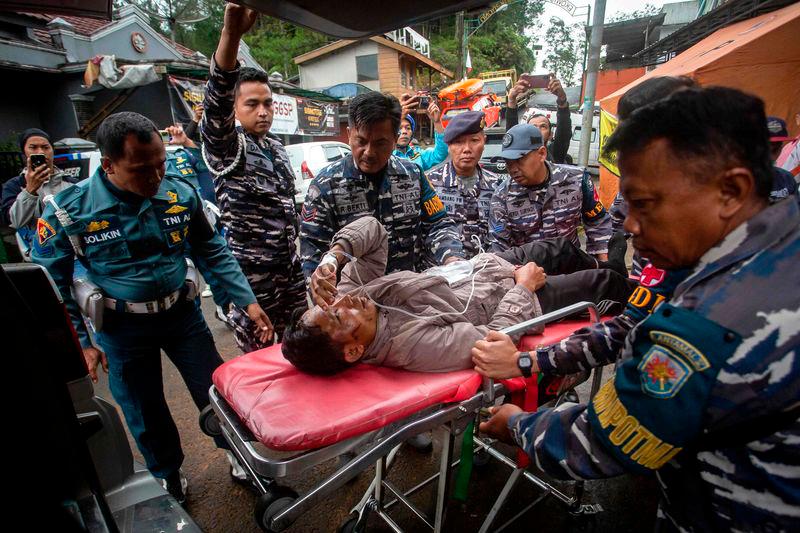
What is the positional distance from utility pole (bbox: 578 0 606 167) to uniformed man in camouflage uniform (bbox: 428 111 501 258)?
3.82 meters

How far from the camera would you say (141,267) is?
84.3 inches

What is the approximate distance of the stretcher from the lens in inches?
55.2

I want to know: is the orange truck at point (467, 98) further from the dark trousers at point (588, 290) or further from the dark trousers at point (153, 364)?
the dark trousers at point (153, 364)

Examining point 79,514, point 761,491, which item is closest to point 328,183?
point 79,514

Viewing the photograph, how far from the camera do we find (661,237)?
1021 millimetres

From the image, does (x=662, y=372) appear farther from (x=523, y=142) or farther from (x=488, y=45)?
(x=488, y=45)

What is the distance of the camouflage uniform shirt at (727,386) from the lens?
2.78 feet

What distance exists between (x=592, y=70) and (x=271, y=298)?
6.25 metres

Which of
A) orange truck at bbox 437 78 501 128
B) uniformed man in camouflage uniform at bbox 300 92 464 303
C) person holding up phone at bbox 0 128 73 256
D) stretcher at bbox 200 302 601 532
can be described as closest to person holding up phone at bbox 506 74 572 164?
uniformed man in camouflage uniform at bbox 300 92 464 303

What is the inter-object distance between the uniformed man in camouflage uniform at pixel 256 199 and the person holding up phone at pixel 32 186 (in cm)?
206

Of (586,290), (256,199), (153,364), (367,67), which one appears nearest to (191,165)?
(256,199)

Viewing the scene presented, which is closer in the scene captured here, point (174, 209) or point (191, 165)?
point (174, 209)

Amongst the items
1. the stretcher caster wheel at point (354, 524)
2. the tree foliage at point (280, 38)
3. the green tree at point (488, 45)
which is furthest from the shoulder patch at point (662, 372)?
the green tree at point (488, 45)

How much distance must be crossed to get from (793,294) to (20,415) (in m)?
1.76
